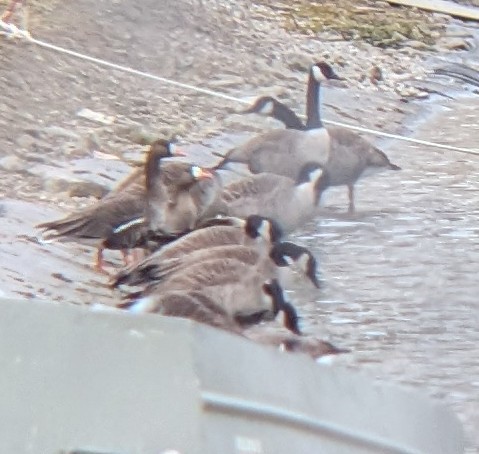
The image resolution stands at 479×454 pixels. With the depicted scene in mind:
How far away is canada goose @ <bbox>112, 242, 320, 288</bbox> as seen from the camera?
16.8 feet

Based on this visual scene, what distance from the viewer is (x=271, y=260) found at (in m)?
5.52

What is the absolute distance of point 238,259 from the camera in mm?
5316

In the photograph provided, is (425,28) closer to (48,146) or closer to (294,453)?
(48,146)

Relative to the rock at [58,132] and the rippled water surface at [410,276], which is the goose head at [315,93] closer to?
the rippled water surface at [410,276]

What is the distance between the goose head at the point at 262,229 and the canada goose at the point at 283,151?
92 cm

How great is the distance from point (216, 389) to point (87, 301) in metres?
3.18

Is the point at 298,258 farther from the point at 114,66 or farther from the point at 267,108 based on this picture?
the point at 114,66

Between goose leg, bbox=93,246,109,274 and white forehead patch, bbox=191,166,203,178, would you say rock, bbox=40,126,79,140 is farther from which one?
Result: goose leg, bbox=93,246,109,274

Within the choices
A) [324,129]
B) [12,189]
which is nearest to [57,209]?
[12,189]

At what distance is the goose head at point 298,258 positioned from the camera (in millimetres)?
5672

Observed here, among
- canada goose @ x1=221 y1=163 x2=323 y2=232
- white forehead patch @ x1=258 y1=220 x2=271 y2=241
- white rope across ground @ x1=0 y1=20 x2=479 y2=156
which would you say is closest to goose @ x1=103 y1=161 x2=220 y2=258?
canada goose @ x1=221 y1=163 x2=323 y2=232

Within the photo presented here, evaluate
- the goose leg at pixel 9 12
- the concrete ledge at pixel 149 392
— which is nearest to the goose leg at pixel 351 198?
the goose leg at pixel 9 12

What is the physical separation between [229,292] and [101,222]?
36.9 inches

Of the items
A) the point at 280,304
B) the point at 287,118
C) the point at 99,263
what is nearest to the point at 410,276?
the point at 280,304
